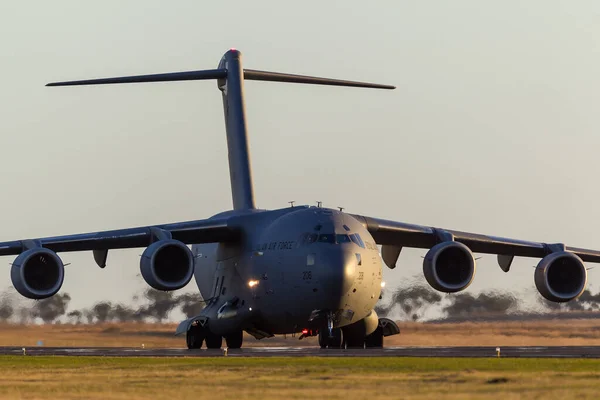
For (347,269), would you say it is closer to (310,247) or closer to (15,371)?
(310,247)

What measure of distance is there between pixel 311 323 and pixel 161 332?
1004 centimetres

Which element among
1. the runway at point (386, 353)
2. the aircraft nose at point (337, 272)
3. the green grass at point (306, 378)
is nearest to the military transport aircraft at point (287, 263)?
the aircraft nose at point (337, 272)

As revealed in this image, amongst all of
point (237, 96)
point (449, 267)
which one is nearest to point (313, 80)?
point (237, 96)

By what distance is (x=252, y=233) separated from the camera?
104 feet

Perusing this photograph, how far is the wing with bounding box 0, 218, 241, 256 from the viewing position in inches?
1230

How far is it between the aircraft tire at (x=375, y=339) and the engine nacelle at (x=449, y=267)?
2.44 metres

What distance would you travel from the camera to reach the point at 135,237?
104 feet

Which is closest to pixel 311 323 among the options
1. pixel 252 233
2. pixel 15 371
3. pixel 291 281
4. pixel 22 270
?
pixel 291 281

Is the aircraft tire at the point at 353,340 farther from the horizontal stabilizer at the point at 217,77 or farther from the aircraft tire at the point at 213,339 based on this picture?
the horizontal stabilizer at the point at 217,77

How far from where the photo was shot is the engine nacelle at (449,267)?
3128cm

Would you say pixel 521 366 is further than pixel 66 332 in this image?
No

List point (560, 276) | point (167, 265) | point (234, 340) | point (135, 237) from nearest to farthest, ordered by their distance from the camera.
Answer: point (167, 265)
point (135, 237)
point (560, 276)
point (234, 340)

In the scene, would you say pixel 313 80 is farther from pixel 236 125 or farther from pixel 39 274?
pixel 39 274

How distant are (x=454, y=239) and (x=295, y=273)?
6.35 m
